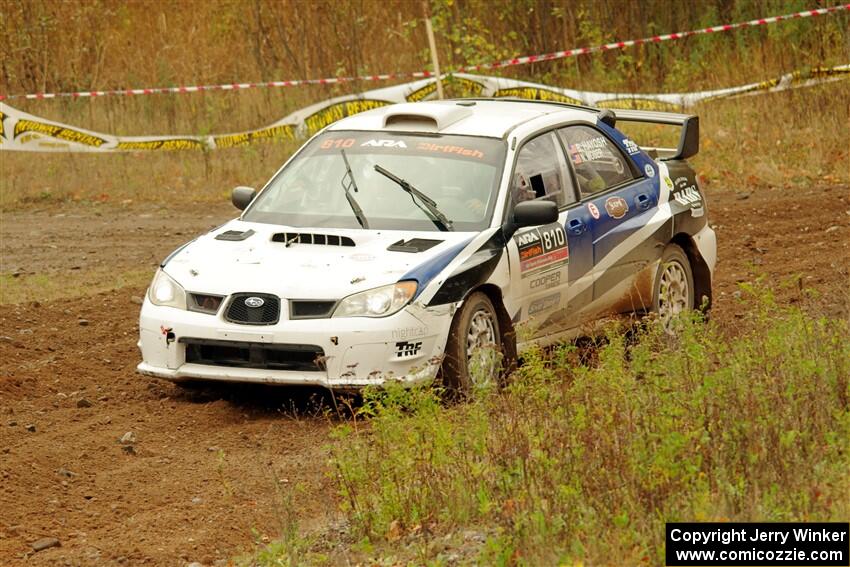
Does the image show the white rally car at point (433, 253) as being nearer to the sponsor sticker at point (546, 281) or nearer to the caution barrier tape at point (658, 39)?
the sponsor sticker at point (546, 281)

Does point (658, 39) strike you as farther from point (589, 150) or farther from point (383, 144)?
point (383, 144)

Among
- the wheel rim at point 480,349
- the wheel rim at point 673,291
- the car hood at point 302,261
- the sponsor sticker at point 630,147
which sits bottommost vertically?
the wheel rim at point 673,291

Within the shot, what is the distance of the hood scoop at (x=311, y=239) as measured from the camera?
8.73 metres

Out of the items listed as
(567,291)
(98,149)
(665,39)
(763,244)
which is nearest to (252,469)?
(567,291)

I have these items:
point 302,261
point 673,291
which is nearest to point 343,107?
point 673,291

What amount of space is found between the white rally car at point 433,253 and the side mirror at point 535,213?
0.03 feet

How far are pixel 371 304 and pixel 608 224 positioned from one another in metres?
2.21

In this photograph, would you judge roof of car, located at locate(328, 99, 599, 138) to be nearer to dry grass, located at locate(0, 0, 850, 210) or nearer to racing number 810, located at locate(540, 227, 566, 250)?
racing number 810, located at locate(540, 227, 566, 250)

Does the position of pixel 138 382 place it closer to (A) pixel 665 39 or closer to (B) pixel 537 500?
(B) pixel 537 500

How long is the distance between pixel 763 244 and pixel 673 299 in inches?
145

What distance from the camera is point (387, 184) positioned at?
924 centimetres

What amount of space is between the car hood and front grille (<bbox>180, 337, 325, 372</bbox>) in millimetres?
300

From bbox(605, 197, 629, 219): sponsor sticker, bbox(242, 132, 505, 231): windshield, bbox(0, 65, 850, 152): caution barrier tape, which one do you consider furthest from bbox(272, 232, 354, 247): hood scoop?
bbox(0, 65, 850, 152): caution barrier tape

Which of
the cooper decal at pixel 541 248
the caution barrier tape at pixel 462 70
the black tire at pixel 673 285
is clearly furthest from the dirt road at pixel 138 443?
the caution barrier tape at pixel 462 70
